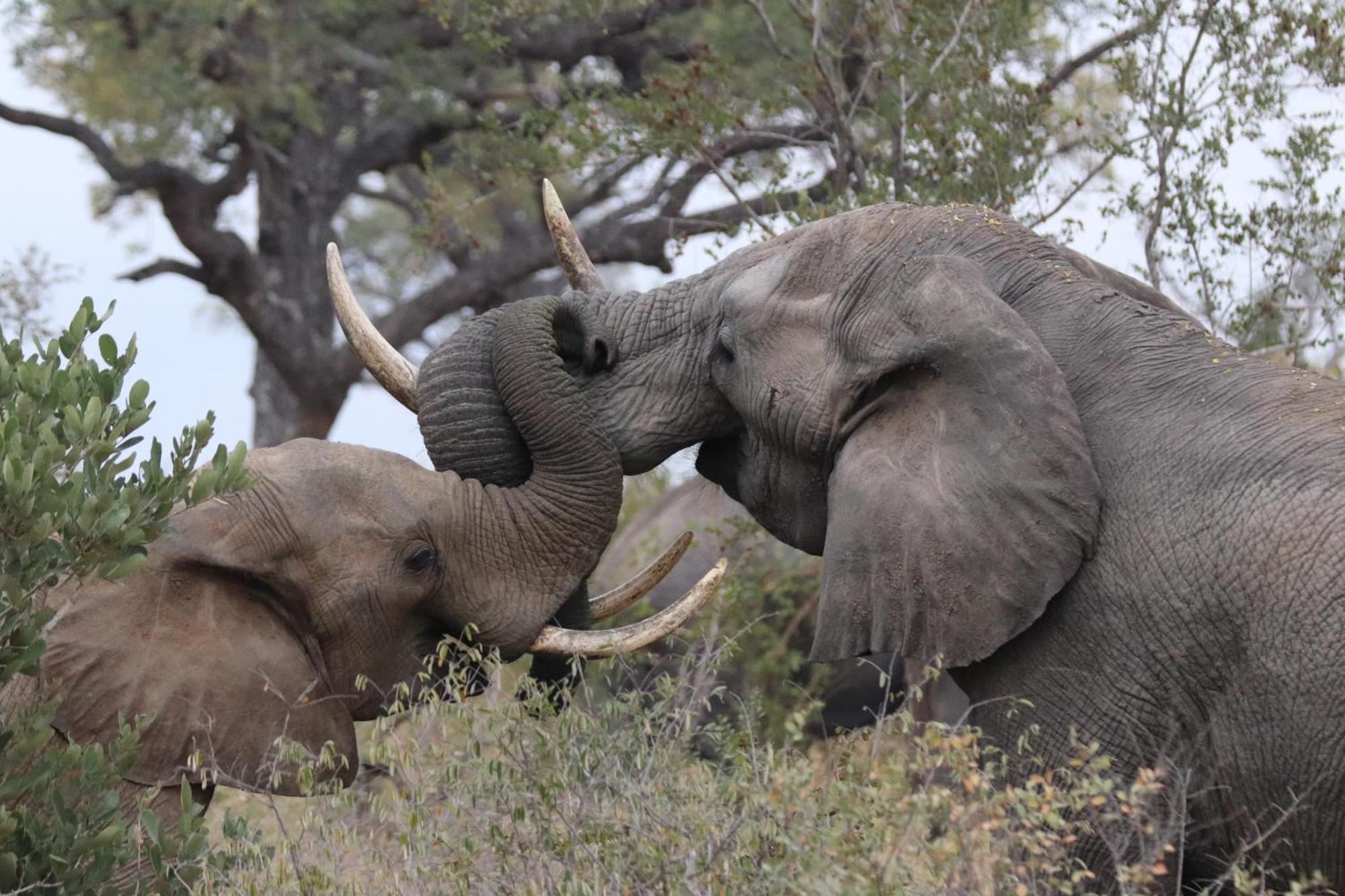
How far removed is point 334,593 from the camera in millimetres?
4637

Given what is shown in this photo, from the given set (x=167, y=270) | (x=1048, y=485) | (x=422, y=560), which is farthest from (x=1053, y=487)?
(x=167, y=270)

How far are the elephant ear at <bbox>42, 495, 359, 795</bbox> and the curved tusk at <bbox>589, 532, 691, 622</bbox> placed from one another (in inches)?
30.9

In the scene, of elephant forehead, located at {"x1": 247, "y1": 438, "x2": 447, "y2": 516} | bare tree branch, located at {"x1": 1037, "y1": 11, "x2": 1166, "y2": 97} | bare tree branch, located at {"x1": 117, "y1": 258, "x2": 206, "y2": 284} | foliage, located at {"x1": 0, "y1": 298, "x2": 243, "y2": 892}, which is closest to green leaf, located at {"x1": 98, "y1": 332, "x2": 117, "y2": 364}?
foliage, located at {"x1": 0, "y1": 298, "x2": 243, "y2": 892}

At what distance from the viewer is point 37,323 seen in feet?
27.1

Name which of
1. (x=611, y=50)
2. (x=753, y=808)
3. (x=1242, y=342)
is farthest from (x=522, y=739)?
(x=611, y=50)

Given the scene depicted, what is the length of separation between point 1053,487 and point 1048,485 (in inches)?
0.4

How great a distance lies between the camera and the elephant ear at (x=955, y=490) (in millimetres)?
3949

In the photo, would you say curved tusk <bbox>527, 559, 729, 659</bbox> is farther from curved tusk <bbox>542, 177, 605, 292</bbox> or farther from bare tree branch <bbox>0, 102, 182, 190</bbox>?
bare tree branch <bbox>0, 102, 182, 190</bbox>

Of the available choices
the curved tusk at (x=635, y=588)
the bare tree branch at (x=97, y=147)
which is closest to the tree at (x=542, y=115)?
the bare tree branch at (x=97, y=147)

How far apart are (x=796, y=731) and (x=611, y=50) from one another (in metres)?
10.8

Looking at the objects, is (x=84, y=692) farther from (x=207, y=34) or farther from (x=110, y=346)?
(x=207, y=34)

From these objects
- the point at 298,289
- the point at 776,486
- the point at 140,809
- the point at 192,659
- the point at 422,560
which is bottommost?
the point at 298,289

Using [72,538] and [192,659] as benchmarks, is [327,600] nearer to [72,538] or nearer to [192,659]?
[192,659]

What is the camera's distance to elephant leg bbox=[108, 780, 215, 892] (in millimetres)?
4348
